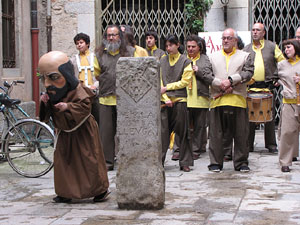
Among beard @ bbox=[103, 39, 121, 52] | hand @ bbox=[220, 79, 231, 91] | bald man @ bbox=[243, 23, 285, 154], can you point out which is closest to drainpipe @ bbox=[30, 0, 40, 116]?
bald man @ bbox=[243, 23, 285, 154]

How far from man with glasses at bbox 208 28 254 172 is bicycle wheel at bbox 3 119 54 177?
1.99m

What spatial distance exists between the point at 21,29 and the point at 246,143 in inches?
218

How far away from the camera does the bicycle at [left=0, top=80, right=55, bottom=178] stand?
27.0 feet

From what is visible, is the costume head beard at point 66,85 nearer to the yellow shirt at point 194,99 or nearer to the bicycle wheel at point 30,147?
the bicycle wheel at point 30,147

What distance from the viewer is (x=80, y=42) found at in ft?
30.9

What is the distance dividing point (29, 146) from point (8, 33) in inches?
180

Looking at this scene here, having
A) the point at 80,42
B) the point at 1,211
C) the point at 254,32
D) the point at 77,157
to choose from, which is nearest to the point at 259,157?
the point at 254,32

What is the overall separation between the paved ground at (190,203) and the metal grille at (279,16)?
4747mm

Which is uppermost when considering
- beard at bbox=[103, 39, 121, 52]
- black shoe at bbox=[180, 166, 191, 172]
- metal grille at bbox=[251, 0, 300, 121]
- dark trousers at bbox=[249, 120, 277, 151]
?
metal grille at bbox=[251, 0, 300, 121]

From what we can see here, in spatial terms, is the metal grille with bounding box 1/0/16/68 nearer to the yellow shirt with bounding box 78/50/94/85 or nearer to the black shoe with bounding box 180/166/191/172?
the yellow shirt with bounding box 78/50/94/85

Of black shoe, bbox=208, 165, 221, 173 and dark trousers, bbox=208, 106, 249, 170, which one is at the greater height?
dark trousers, bbox=208, 106, 249, 170

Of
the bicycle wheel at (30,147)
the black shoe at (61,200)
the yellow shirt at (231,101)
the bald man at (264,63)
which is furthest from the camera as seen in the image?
the bald man at (264,63)

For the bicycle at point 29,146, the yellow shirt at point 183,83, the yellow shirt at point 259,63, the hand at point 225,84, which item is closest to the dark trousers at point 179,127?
the yellow shirt at point 183,83

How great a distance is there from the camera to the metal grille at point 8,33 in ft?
39.6
